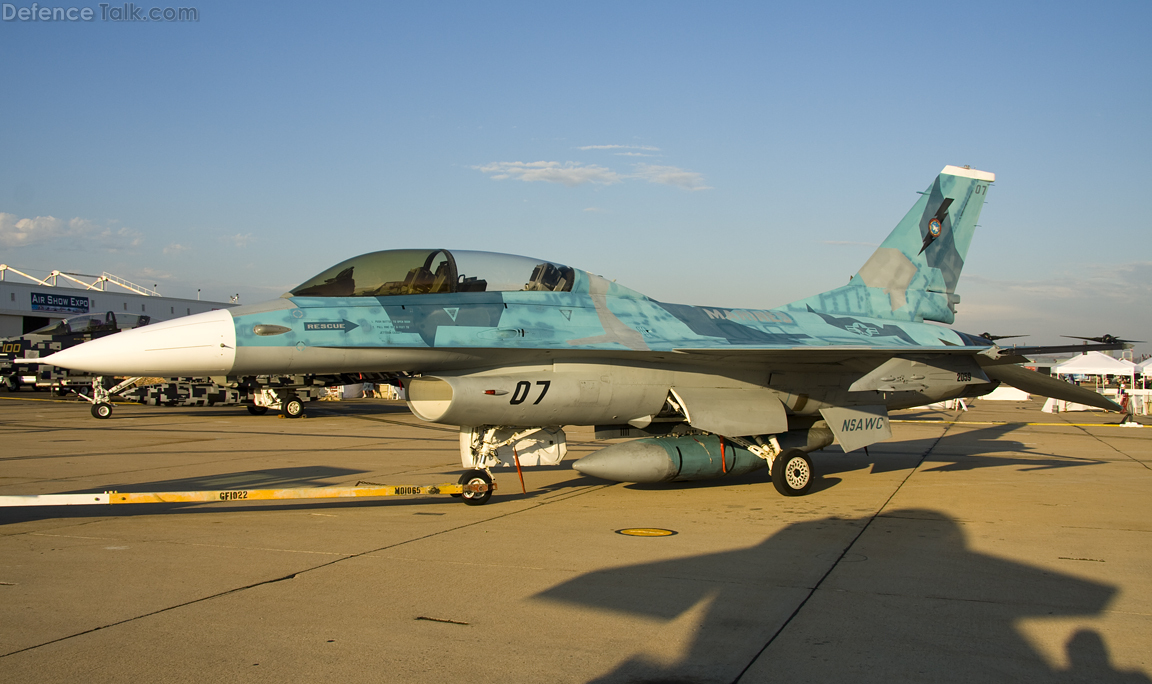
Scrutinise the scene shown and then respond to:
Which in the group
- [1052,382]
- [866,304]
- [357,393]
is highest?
[866,304]

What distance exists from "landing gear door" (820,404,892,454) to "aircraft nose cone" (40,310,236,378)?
778 cm

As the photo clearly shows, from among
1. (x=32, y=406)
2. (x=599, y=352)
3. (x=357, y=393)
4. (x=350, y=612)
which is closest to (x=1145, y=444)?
(x=599, y=352)

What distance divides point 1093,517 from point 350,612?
8.15m

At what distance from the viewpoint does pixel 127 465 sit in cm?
1276

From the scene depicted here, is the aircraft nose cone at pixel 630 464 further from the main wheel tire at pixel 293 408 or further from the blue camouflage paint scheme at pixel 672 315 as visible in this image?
the main wheel tire at pixel 293 408

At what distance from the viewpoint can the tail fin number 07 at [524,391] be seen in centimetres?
884

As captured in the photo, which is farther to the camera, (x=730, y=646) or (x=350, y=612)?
(x=350, y=612)

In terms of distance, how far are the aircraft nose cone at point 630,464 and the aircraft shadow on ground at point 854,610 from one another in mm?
2504

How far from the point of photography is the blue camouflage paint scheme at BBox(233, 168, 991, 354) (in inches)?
322

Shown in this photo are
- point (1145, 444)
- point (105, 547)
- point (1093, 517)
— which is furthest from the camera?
point (1145, 444)

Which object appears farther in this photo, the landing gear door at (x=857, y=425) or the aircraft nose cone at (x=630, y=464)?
the landing gear door at (x=857, y=425)

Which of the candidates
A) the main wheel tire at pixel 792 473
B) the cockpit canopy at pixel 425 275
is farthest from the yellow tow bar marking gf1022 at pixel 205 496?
the main wheel tire at pixel 792 473

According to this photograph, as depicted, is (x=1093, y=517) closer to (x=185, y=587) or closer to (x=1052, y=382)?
(x=1052, y=382)

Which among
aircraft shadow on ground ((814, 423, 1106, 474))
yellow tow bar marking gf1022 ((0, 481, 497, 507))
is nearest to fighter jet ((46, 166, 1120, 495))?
yellow tow bar marking gf1022 ((0, 481, 497, 507))
